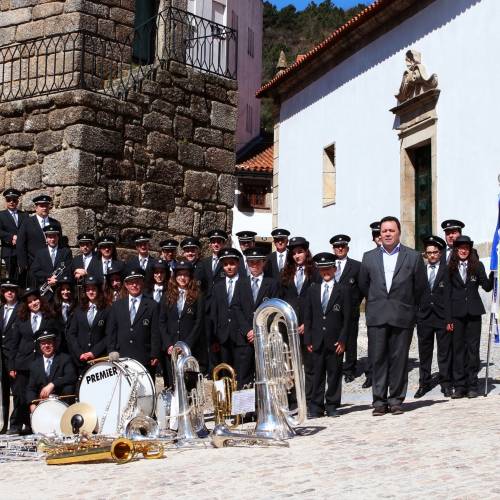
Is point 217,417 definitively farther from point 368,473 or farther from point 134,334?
point 368,473

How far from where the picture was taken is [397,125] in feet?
64.7

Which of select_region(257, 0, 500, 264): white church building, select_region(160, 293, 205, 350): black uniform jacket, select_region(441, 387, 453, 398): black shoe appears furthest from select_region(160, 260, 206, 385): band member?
select_region(257, 0, 500, 264): white church building

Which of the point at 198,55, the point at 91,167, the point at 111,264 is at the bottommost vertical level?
the point at 111,264

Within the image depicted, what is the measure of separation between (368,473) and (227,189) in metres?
8.26

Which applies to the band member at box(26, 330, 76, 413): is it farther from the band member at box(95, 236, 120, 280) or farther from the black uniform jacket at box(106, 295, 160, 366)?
the band member at box(95, 236, 120, 280)

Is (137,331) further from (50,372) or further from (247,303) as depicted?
(247,303)

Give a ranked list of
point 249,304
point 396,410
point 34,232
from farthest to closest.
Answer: point 34,232
point 249,304
point 396,410

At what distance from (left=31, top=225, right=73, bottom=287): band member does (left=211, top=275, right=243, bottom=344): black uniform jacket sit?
2286 mm

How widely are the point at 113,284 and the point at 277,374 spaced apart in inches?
121

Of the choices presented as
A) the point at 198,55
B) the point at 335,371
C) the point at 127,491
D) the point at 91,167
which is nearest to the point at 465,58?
the point at 198,55

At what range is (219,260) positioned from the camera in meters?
10.3

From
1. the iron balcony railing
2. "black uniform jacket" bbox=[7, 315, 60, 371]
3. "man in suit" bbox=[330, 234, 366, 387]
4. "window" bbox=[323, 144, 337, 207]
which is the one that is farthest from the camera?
"window" bbox=[323, 144, 337, 207]

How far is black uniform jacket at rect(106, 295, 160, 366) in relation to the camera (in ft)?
31.3

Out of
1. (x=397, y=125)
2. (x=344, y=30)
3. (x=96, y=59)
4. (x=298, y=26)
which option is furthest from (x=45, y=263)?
(x=298, y=26)
